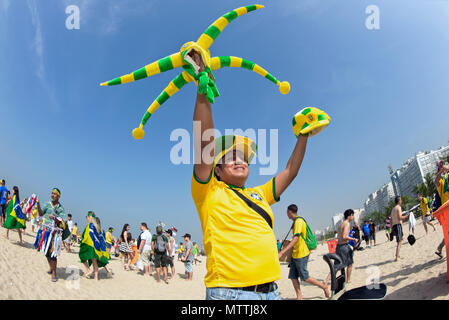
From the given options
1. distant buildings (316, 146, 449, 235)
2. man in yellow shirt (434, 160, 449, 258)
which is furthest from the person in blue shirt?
distant buildings (316, 146, 449, 235)

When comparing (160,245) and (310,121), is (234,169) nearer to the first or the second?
(310,121)

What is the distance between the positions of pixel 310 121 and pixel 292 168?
42 centimetres

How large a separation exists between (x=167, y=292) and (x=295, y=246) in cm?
465

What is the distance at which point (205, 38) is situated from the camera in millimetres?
1706

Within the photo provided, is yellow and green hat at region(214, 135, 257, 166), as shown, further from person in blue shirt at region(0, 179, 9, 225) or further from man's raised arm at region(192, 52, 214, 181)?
person in blue shirt at region(0, 179, 9, 225)

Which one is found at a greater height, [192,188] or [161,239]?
[192,188]

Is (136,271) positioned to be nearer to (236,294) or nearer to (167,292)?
(167,292)

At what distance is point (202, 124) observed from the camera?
151 cm

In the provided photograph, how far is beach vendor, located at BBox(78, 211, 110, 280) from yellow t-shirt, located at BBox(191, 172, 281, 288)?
23.4 ft

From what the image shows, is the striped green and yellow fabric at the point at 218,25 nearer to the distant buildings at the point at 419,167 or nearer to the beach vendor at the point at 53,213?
the beach vendor at the point at 53,213

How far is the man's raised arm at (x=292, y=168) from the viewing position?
2119mm

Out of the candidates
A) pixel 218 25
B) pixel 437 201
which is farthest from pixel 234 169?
pixel 437 201

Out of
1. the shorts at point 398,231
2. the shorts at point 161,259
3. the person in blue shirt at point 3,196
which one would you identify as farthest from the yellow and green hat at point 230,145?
the person in blue shirt at point 3,196
